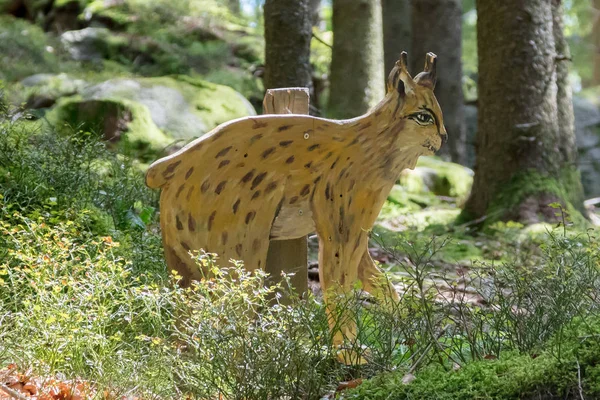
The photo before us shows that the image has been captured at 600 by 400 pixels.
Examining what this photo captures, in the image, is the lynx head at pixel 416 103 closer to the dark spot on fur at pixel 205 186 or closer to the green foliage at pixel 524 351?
the green foliage at pixel 524 351

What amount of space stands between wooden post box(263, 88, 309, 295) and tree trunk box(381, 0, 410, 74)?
10443mm

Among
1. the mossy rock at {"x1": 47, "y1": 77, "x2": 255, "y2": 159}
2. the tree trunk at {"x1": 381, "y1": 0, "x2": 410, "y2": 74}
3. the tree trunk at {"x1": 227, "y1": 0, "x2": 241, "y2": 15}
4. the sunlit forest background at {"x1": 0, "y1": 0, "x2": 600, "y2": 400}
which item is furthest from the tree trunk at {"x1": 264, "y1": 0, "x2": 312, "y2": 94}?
the tree trunk at {"x1": 227, "y1": 0, "x2": 241, "y2": 15}

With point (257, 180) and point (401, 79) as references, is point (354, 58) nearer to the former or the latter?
point (401, 79)

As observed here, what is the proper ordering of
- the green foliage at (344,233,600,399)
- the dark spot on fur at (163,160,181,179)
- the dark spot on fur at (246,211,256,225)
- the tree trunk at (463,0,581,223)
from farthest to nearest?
the tree trunk at (463,0,581,223) → the dark spot on fur at (246,211,256,225) → the dark spot on fur at (163,160,181,179) → the green foliage at (344,233,600,399)

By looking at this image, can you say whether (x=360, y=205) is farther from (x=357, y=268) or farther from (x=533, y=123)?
(x=533, y=123)

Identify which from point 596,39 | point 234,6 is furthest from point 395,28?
point 596,39

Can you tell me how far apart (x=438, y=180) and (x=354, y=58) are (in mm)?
2366

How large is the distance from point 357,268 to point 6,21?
47.0 feet

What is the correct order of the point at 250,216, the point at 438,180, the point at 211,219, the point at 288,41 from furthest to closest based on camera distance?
1. the point at 438,180
2. the point at 288,41
3. the point at 250,216
4. the point at 211,219

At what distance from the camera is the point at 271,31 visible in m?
7.81

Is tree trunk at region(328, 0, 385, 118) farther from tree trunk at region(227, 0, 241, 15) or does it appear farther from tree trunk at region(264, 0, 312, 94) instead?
tree trunk at region(227, 0, 241, 15)

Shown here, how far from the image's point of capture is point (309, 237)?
Answer: 845cm

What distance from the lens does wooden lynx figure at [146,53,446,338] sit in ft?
14.1

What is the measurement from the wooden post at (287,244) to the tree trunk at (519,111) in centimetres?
440
